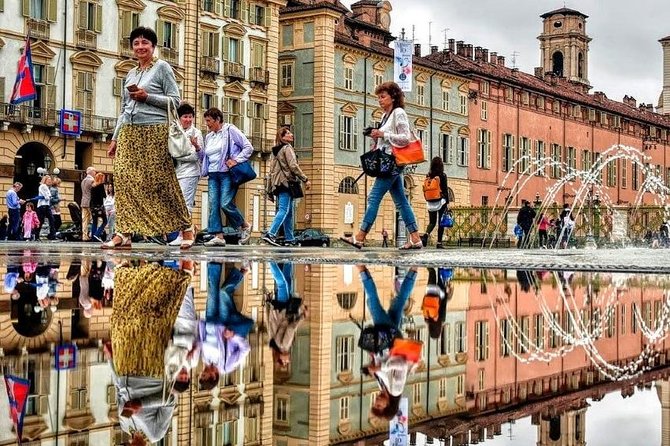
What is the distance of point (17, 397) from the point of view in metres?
2.73

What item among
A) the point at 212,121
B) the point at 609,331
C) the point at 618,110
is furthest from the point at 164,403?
the point at 618,110

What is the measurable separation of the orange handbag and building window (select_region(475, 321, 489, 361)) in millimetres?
226

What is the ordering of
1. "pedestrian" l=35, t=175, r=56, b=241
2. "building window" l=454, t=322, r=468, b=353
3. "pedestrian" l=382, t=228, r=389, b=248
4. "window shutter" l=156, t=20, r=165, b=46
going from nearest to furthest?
"building window" l=454, t=322, r=468, b=353
"pedestrian" l=35, t=175, r=56, b=241
"window shutter" l=156, t=20, r=165, b=46
"pedestrian" l=382, t=228, r=389, b=248

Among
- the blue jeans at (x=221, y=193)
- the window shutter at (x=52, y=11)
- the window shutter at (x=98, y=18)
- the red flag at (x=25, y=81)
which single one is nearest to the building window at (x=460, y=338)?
the blue jeans at (x=221, y=193)

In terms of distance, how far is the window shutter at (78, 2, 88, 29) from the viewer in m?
41.7

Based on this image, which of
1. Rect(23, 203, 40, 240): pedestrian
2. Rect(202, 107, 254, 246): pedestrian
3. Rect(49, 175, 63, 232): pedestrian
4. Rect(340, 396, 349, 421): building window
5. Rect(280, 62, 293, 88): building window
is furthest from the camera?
Rect(280, 62, 293, 88): building window

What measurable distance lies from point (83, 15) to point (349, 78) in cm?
1839

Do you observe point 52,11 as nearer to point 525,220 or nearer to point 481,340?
point 525,220

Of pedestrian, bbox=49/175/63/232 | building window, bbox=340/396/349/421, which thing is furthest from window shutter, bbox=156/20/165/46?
building window, bbox=340/396/349/421

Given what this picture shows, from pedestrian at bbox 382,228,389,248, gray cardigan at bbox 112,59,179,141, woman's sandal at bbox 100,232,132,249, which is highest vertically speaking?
gray cardigan at bbox 112,59,179,141

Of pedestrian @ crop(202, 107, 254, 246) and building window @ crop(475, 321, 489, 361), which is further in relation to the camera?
pedestrian @ crop(202, 107, 254, 246)

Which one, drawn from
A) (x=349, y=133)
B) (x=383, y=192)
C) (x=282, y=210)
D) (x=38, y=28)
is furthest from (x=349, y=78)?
(x=383, y=192)

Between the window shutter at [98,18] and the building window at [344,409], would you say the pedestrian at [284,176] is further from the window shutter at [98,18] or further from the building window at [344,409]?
the window shutter at [98,18]

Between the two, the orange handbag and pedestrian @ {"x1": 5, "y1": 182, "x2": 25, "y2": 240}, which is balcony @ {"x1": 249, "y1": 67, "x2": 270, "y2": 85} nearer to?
pedestrian @ {"x1": 5, "y1": 182, "x2": 25, "y2": 240}
